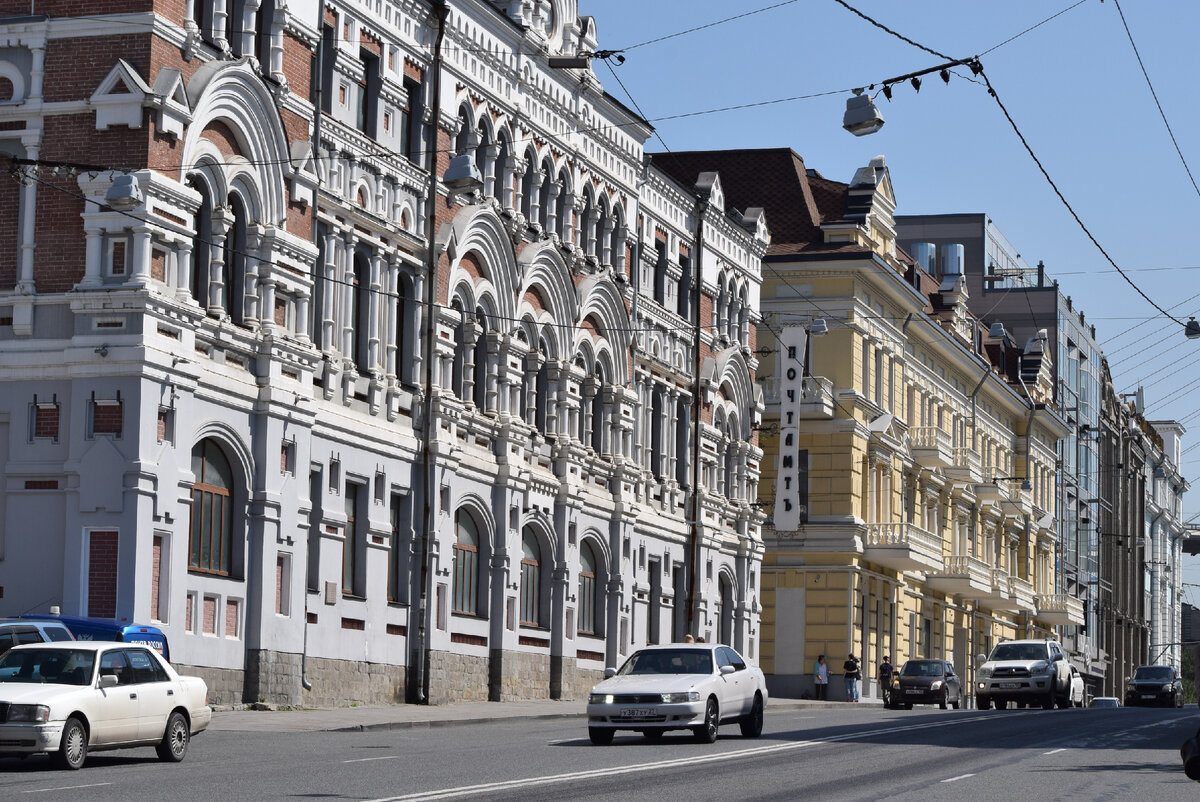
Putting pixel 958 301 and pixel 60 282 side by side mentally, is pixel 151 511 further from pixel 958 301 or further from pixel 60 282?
pixel 958 301

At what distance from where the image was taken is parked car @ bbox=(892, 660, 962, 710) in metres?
54.6

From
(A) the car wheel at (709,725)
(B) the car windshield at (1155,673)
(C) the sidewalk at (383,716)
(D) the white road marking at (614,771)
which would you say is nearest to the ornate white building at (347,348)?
(C) the sidewalk at (383,716)

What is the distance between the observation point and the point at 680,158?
68938 millimetres

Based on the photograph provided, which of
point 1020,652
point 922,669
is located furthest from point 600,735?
point 922,669

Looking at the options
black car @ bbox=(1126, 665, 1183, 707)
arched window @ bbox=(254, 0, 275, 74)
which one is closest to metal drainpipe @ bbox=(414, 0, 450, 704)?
arched window @ bbox=(254, 0, 275, 74)

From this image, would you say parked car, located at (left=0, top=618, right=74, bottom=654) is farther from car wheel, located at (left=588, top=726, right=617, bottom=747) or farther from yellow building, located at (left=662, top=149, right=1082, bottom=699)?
yellow building, located at (left=662, top=149, right=1082, bottom=699)

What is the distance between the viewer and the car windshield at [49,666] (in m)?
20.4

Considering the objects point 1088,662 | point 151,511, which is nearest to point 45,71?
point 151,511

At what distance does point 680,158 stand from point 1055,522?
3516 cm

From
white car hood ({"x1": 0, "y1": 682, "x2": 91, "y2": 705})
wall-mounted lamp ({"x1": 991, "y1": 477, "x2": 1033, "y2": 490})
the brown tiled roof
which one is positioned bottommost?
white car hood ({"x1": 0, "y1": 682, "x2": 91, "y2": 705})

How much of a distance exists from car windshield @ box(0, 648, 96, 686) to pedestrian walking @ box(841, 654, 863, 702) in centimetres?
3855

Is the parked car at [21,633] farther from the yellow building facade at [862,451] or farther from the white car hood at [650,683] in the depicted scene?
the yellow building facade at [862,451]

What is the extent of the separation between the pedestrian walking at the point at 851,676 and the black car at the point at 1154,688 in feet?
31.5

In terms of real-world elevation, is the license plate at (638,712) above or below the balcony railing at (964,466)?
below
